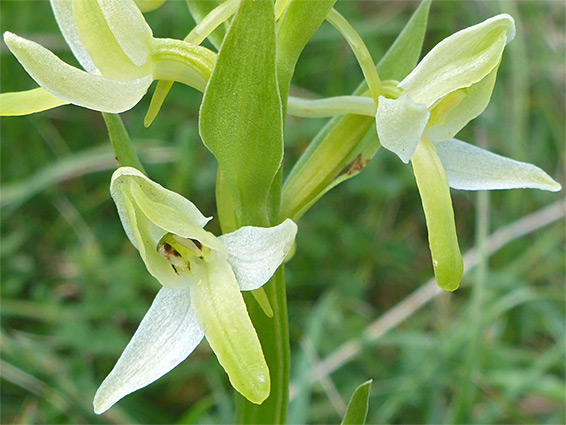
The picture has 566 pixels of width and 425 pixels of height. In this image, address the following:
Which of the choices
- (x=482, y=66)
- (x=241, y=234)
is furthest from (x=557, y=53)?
(x=241, y=234)

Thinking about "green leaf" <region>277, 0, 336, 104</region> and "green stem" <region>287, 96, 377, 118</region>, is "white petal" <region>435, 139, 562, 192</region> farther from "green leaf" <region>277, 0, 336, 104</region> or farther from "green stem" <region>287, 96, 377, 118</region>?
"green leaf" <region>277, 0, 336, 104</region>

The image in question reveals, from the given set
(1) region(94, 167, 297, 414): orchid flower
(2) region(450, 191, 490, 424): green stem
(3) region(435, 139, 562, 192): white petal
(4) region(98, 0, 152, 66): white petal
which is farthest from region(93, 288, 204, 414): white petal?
(2) region(450, 191, 490, 424): green stem

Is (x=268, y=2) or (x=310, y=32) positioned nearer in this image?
(x=268, y=2)

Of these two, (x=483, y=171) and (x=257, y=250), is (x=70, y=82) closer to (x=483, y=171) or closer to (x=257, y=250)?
(x=257, y=250)

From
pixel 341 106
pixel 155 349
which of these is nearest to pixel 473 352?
pixel 341 106

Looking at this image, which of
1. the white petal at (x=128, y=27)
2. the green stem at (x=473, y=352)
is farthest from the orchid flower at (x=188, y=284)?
the green stem at (x=473, y=352)

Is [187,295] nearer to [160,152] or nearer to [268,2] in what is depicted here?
[268,2]
